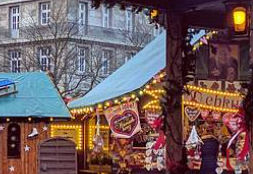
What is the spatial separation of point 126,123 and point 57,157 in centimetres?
278

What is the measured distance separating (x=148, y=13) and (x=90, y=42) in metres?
31.3

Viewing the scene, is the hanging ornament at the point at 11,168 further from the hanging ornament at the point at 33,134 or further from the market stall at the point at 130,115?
the market stall at the point at 130,115

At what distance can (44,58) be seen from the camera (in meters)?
35.0

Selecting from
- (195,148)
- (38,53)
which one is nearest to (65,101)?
(195,148)

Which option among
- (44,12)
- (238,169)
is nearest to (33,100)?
(238,169)

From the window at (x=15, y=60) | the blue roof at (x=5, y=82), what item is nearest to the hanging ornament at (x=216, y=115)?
the blue roof at (x=5, y=82)

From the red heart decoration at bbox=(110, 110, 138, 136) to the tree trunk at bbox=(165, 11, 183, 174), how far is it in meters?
8.90

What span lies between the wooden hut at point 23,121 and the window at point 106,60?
18460mm

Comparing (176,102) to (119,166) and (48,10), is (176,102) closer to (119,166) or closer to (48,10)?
(119,166)

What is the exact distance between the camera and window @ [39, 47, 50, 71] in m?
33.5

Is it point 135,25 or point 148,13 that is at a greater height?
point 135,25

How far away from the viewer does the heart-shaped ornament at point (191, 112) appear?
16.5 meters

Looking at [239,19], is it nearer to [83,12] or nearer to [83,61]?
[83,61]

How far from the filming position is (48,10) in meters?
40.1
